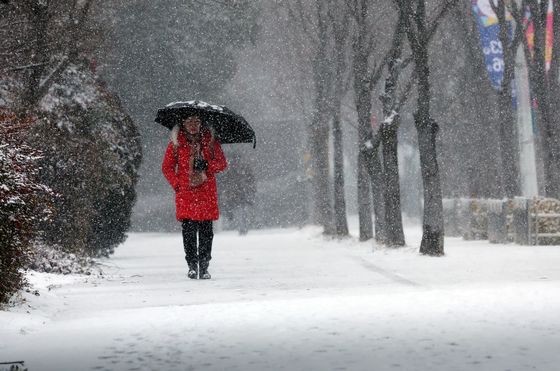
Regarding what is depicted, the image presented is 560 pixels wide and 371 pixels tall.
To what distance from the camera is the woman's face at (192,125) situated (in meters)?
11.3

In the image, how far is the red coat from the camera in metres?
11.2

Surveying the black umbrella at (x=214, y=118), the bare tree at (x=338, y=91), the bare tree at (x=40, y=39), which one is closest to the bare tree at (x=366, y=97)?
the bare tree at (x=338, y=91)

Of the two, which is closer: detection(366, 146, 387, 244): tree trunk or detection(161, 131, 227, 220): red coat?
detection(161, 131, 227, 220): red coat

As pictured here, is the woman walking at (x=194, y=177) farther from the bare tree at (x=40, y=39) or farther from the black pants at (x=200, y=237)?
the bare tree at (x=40, y=39)

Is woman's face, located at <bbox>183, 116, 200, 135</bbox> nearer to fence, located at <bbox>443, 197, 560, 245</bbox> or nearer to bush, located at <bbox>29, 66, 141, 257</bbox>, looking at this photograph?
bush, located at <bbox>29, 66, 141, 257</bbox>

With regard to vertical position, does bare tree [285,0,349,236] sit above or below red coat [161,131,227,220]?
above

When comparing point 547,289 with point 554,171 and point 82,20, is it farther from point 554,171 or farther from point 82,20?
point 554,171

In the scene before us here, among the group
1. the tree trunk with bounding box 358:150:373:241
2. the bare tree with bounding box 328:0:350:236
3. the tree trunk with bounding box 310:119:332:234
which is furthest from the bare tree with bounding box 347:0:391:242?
the tree trunk with bounding box 310:119:332:234

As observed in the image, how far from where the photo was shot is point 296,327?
668 centimetres

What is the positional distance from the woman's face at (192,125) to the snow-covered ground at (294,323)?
1778 millimetres

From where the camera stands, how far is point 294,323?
22.6 feet

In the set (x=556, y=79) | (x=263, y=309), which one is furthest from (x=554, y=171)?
(x=263, y=309)

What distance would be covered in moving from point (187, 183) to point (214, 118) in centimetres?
128

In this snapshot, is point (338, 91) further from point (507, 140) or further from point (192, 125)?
point (192, 125)
